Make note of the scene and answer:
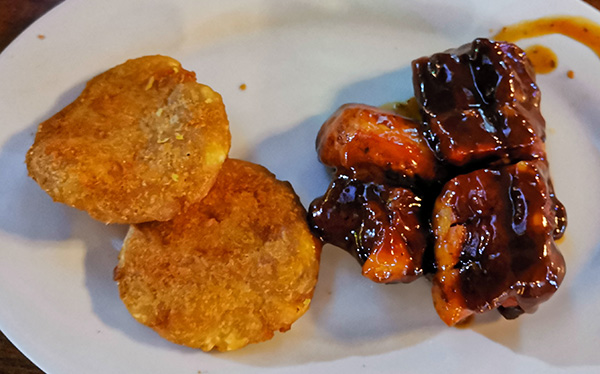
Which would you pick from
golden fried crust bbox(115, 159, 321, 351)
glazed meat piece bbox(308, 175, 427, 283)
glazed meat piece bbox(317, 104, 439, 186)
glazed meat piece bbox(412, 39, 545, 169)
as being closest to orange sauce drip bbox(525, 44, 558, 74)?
glazed meat piece bbox(412, 39, 545, 169)

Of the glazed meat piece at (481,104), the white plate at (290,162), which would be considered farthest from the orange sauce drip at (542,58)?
the glazed meat piece at (481,104)

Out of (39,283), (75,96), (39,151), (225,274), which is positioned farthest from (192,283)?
(75,96)

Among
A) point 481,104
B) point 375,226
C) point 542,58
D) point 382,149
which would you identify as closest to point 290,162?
point 382,149

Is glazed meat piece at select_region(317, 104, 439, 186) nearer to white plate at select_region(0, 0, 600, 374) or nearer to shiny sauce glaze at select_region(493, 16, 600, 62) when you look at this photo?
white plate at select_region(0, 0, 600, 374)

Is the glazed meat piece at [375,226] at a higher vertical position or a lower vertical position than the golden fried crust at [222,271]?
higher

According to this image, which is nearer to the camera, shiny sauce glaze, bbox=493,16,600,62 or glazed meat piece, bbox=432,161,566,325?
glazed meat piece, bbox=432,161,566,325

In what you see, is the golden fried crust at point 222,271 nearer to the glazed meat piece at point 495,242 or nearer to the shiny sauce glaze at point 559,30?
the glazed meat piece at point 495,242

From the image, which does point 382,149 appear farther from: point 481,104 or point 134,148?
point 134,148
